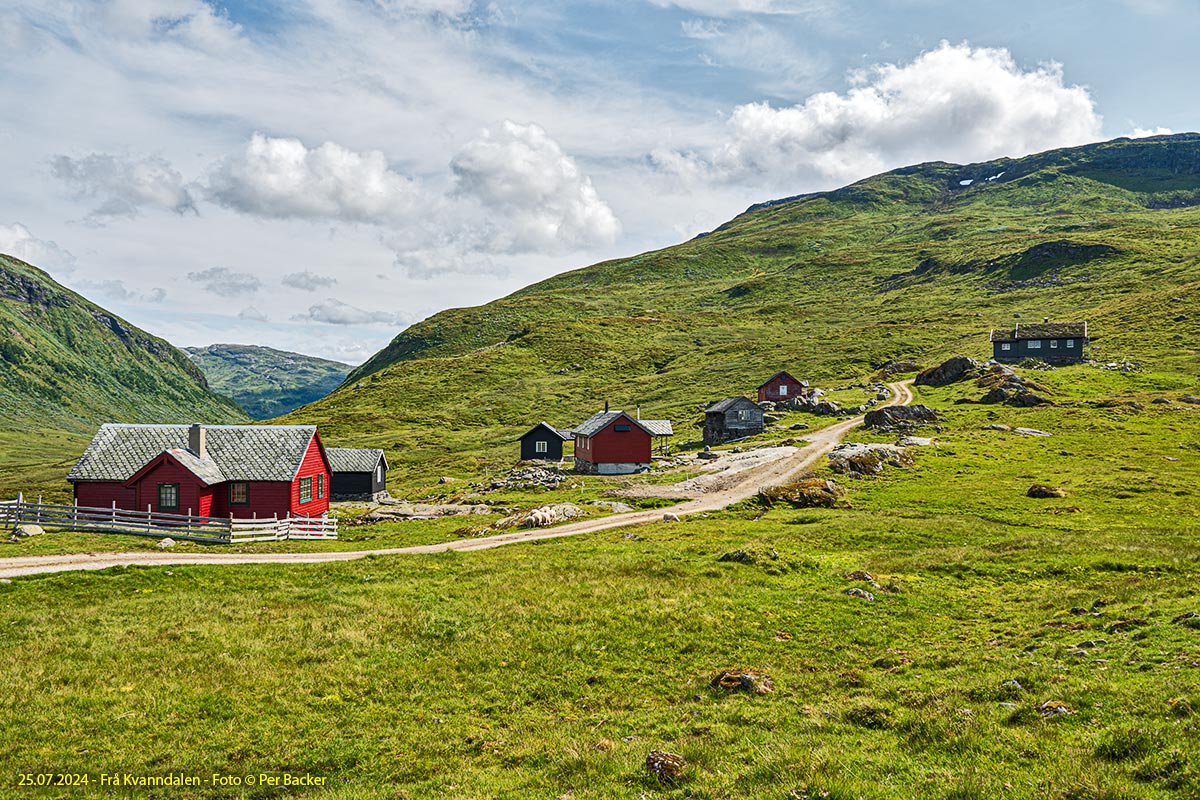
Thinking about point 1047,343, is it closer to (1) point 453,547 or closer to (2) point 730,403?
(2) point 730,403

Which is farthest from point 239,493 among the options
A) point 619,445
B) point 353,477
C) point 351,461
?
point 619,445

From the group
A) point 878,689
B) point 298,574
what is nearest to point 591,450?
point 298,574

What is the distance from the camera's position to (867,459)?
219ft

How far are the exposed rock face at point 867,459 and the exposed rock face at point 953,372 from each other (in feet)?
192

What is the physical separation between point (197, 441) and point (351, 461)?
34.5 meters

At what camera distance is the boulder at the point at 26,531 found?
4003 cm

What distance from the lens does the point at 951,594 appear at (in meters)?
27.2

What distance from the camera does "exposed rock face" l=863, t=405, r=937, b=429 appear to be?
90938 mm

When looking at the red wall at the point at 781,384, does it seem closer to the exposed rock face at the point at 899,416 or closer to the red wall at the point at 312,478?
the exposed rock face at the point at 899,416

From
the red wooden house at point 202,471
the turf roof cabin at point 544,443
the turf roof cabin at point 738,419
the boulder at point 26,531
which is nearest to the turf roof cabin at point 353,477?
the red wooden house at point 202,471

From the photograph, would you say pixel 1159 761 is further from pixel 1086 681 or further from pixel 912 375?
pixel 912 375

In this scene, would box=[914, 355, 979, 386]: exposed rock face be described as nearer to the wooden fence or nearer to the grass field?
the grass field

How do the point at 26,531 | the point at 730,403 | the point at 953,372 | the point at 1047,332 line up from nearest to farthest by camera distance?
the point at 26,531
the point at 730,403
the point at 953,372
the point at 1047,332

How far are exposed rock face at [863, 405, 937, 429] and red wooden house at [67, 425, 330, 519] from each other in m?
74.1
